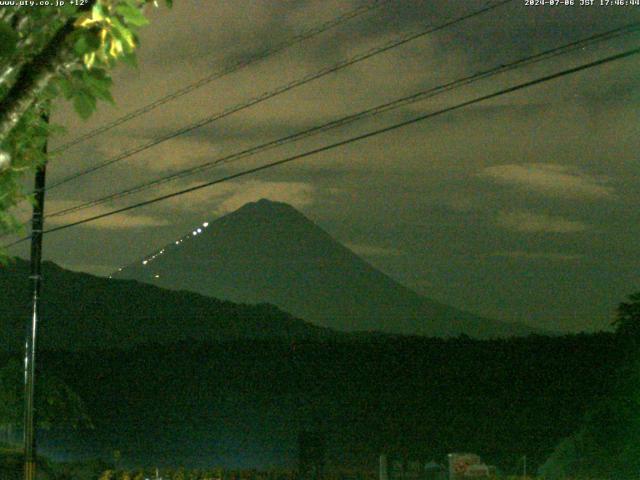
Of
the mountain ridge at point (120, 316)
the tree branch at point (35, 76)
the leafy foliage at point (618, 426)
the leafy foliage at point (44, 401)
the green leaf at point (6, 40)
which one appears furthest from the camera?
the mountain ridge at point (120, 316)

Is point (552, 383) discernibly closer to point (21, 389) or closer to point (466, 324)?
point (21, 389)

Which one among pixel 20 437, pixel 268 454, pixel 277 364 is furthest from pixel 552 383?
pixel 20 437

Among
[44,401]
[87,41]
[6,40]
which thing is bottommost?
[44,401]

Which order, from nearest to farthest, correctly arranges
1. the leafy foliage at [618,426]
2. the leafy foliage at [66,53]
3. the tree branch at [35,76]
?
1. the leafy foliage at [66,53]
2. the tree branch at [35,76]
3. the leafy foliage at [618,426]

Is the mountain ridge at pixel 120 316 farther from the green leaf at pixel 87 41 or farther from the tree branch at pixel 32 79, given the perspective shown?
the green leaf at pixel 87 41

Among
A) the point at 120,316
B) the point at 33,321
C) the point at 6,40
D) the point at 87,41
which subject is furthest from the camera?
the point at 120,316


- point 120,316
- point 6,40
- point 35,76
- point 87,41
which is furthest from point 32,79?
point 120,316

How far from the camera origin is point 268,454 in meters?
36.2

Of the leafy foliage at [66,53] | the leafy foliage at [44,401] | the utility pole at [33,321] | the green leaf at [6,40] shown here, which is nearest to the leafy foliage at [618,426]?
the utility pole at [33,321]

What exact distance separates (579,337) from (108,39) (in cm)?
3864

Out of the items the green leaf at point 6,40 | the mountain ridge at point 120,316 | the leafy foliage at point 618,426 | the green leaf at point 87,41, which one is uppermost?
the mountain ridge at point 120,316

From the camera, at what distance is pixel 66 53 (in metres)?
4.04

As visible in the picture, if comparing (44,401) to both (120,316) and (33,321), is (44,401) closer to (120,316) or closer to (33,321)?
(33,321)

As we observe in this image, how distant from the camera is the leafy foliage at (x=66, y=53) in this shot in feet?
12.6
